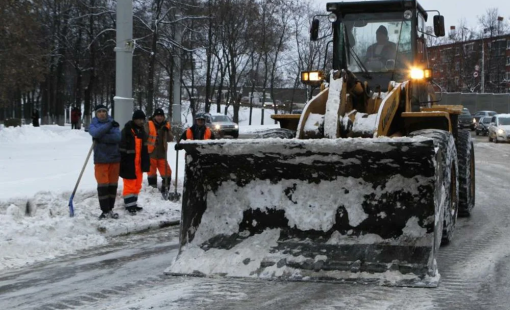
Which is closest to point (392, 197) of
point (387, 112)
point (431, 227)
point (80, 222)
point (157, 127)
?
point (431, 227)

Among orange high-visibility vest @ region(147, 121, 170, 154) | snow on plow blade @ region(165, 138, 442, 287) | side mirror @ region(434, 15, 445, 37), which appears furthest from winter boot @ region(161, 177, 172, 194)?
side mirror @ region(434, 15, 445, 37)

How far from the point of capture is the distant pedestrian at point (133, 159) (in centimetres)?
980

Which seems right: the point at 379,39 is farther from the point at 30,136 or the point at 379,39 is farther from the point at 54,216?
the point at 30,136

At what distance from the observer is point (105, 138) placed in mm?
9445

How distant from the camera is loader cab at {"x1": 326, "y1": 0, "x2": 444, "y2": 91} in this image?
29.0 ft

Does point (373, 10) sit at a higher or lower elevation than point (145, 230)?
higher

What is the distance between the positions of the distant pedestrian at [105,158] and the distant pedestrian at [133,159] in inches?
9.0

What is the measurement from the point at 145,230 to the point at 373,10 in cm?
411

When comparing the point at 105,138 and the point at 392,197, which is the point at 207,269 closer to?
the point at 392,197

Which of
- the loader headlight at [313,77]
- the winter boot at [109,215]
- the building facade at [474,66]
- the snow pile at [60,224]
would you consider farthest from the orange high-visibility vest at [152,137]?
the building facade at [474,66]

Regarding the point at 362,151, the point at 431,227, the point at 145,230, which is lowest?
the point at 145,230

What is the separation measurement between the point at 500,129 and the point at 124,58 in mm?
21944

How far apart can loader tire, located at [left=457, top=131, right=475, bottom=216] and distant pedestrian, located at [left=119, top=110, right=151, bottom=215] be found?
4314 millimetres

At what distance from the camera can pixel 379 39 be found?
8977mm
